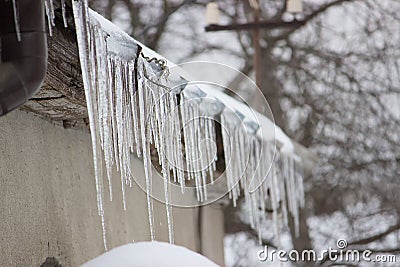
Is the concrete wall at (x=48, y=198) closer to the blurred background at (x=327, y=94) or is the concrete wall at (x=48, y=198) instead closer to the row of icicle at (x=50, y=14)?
the row of icicle at (x=50, y=14)

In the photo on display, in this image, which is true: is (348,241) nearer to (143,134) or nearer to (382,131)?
(382,131)

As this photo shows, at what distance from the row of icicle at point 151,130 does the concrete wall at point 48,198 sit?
96 mm

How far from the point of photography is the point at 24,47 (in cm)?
136

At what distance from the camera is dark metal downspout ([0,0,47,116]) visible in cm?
A: 134

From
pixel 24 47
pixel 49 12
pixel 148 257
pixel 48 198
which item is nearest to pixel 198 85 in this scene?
pixel 48 198

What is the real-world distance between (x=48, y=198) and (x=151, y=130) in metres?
0.36

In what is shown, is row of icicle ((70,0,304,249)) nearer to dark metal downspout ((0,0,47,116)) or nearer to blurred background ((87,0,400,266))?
dark metal downspout ((0,0,47,116))

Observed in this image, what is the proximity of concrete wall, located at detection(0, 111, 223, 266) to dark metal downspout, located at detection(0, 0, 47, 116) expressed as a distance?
2.04 feet

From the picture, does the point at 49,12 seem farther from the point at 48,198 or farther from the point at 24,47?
the point at 48,198

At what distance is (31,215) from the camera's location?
213 cm

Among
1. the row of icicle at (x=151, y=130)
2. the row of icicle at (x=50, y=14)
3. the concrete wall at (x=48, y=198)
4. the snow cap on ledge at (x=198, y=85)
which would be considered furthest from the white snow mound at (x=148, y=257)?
the row of icicle at (x=50, y=14)

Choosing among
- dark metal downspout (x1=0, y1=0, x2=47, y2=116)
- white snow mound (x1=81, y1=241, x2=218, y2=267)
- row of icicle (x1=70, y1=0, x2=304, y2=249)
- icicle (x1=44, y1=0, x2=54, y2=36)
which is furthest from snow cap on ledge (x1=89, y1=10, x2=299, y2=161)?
white snow mound (x1=81, y1=241, x2=218, y2=267)

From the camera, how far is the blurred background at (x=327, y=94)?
26.1 feet

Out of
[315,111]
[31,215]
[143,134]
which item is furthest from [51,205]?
[315,111]
